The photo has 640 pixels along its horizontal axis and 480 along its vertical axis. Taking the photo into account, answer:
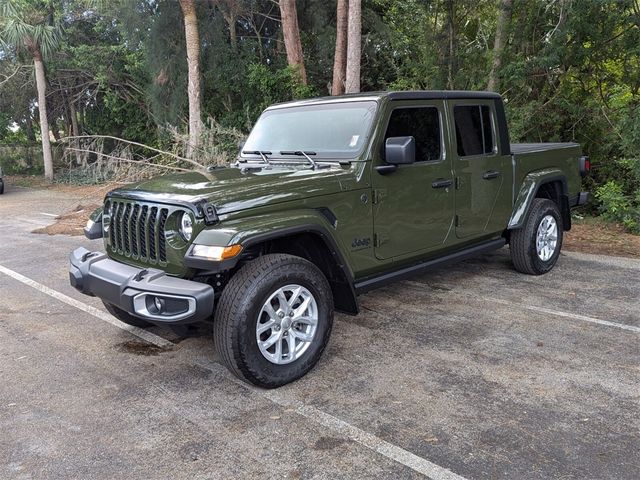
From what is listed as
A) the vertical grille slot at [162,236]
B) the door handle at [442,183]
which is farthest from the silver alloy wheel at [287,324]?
the door handle at [442,183]

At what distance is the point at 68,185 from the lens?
2056cm

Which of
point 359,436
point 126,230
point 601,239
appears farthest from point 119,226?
point 601,239

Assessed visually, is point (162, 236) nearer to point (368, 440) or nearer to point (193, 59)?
point (368, 440)

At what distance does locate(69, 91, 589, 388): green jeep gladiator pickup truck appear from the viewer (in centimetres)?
327

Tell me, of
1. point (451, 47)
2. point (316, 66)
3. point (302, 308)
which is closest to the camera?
point (302, 308)

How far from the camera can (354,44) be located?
11344mm

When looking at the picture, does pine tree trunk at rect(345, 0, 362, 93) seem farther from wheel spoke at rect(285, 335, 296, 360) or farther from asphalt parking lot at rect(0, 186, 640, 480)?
wheel spoke at rect(285, 335, 296, 360)

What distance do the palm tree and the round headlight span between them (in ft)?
62.7

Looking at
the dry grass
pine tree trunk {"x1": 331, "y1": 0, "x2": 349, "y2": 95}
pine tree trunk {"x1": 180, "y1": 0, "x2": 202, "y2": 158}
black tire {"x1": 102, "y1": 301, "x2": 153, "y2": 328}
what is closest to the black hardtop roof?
black tire {"x1": 102, "y1": 301, "x2": 153, "y2": 328}

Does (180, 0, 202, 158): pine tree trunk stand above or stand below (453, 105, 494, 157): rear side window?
above

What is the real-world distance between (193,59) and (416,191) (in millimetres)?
12521

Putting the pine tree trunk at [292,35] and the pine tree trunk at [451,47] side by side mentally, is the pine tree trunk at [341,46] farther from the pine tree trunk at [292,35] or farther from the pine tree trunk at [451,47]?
the pine tree trunk at [451,47]

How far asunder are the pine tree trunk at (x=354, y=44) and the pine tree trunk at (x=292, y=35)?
375 centimetres

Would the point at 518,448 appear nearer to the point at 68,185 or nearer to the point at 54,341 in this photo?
the point at 54,341
